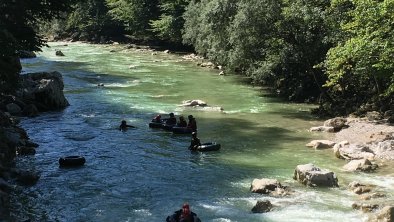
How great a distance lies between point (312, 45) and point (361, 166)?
12951mm

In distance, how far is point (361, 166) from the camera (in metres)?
19.4

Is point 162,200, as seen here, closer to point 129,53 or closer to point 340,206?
point 340,206

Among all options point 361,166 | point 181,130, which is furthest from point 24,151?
point 361,166

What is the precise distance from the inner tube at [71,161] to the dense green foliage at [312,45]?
481 centimetres

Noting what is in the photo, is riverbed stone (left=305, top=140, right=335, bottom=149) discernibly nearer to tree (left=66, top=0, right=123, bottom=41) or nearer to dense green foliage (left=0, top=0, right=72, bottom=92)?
dense green foliage (left=0, top=0, right=72, bottom=92)

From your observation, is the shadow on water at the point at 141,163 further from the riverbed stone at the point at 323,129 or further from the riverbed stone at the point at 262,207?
the riverbed stone at the point at 323,129

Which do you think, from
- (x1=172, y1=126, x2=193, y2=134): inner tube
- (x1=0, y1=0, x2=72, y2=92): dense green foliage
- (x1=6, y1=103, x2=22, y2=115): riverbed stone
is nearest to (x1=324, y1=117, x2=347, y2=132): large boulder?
(x1=172, y1=126, x2=193, y2=134): inner tube

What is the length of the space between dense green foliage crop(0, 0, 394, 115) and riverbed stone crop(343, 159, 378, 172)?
182 inches

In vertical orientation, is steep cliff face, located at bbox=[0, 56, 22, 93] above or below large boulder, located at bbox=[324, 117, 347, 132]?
above

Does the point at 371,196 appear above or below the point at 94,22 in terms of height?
below

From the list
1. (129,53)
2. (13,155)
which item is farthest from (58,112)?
(129,53)

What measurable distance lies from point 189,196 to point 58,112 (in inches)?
659

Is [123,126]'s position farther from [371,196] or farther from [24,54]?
[371,196]

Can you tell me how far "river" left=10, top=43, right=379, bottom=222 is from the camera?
15.8 meters
